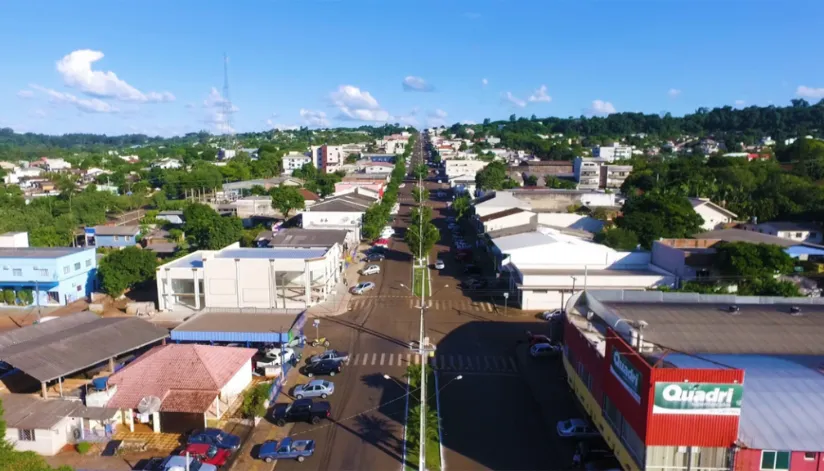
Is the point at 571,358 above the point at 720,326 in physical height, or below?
below

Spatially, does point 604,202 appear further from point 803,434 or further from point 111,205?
point 111,205

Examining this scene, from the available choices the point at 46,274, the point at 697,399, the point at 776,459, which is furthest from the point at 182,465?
the point at 46,274

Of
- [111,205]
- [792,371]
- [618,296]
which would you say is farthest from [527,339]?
[111,205]

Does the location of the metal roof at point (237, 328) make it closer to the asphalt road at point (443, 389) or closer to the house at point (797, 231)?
the asphalt road at point (443, 389)

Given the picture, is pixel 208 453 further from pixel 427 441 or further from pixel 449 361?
pixel 449 361

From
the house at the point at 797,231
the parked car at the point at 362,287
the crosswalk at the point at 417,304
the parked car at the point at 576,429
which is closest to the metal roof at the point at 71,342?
the crosswalk at the point at 417,304

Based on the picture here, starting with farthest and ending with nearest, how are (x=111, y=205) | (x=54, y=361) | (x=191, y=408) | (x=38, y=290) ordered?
(x=111, y=205) < (x=38, y=290) < (x=54, y=361) < (x=191, y=408)

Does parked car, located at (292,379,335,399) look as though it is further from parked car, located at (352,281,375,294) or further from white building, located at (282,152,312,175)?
white building, located at (282,152,312,175)
